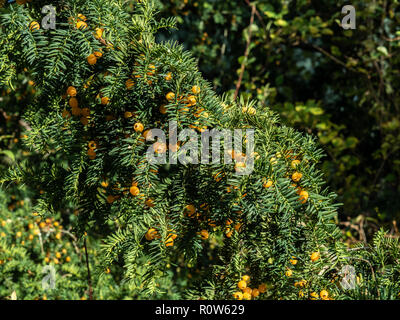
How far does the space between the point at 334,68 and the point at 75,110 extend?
207 centimetres

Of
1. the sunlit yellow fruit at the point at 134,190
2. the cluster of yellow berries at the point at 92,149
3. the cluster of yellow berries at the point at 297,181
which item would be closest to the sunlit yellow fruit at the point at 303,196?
the cluster of yellow berries at the point at 297,181

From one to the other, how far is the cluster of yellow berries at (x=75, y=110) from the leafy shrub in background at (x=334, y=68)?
56.6 inches

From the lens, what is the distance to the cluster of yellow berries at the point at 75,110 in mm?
703

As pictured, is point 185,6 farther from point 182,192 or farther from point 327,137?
point 182,192

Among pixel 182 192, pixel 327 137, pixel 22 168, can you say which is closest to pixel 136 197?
pixel 182 192

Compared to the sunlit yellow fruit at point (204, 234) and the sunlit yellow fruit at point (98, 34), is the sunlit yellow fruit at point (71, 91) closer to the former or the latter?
the sunlit yellow fruit at point (98, 34)

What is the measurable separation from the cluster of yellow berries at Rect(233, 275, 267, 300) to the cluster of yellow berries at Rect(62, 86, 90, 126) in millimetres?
498

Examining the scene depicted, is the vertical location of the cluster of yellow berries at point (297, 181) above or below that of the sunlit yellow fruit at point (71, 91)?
below

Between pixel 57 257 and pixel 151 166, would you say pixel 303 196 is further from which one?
pixel 57 257

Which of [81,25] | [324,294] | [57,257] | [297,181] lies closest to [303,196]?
[297,181]

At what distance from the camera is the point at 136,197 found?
70cm

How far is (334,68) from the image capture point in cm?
236

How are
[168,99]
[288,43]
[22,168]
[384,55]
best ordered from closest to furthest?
[168,99]
[22,168]
[384,55]
[288,43]
